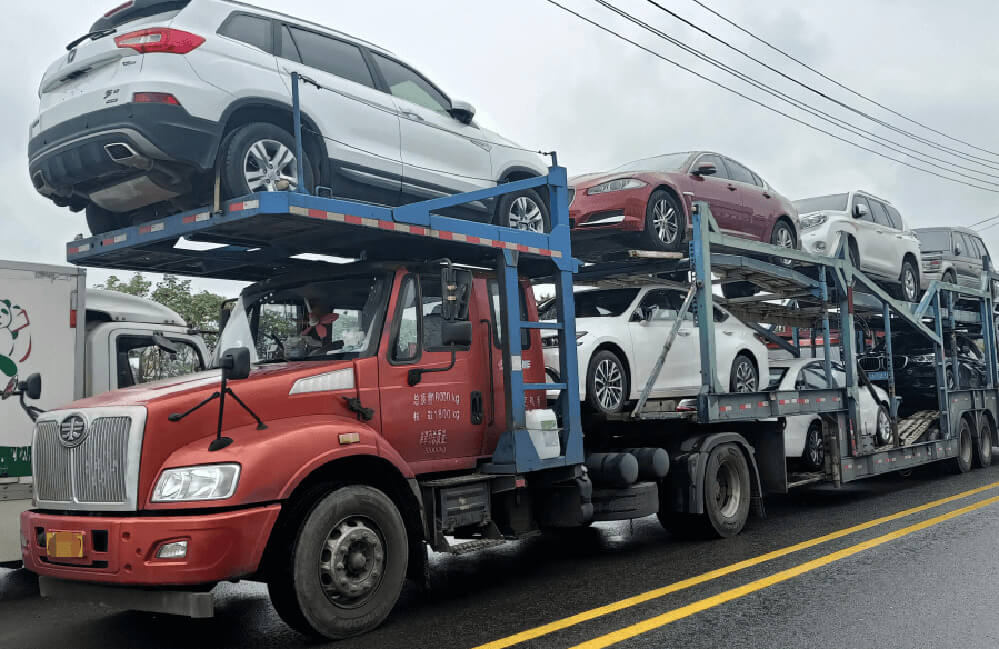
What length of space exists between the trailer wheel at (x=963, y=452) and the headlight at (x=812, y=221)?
146 inches

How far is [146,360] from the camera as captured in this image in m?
8.07

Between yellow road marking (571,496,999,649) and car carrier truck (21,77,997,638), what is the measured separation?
121 centimetres

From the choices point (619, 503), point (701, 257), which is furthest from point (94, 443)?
point (701, 257)

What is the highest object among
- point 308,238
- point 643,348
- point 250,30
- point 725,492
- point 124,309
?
point 250,30

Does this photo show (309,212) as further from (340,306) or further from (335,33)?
(335,33)

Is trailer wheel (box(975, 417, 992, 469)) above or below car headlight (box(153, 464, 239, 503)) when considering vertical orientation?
below

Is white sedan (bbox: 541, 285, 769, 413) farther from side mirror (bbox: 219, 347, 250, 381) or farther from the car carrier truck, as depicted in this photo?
side mirror (bbox: 219, 347, 250, 381)

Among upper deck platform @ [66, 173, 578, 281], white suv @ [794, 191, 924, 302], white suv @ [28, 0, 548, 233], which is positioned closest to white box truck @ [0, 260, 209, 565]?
upper deck platform @ [66, 173, 578, 281]

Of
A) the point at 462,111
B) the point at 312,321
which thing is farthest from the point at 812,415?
the point at 312,321

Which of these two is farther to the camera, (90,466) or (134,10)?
(134,10)

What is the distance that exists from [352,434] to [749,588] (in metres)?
2.92

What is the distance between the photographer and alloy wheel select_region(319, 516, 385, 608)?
4.99m

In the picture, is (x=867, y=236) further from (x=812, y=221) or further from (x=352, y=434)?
(x=352, y=434)

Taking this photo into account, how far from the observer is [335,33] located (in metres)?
7.61
